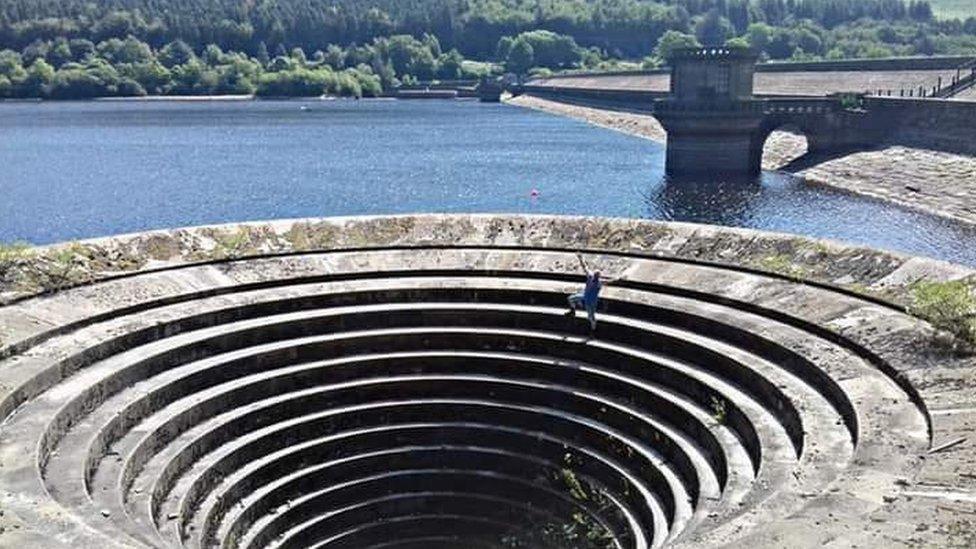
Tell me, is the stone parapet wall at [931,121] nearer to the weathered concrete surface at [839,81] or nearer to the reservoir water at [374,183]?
the reservoir water at [374,183]

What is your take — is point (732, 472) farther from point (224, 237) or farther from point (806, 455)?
point (224, 237)

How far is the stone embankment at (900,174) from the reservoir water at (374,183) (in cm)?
186

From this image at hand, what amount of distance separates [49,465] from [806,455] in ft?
33.9

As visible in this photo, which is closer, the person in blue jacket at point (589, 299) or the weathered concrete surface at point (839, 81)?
the person in blue jacket at point (589, 299)

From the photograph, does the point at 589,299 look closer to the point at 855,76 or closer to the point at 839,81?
the point at 839,81

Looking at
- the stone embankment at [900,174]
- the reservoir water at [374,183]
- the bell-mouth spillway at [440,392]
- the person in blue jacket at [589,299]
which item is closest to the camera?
the bell-mouth spillway at [440,392]

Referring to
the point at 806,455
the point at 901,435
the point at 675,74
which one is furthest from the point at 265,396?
the point at 675,74

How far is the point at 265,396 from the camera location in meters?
17.2

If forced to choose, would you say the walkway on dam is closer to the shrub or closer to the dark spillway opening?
the shrub

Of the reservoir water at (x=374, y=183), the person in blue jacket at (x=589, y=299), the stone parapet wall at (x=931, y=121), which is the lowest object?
the reservoir water at (x=374, y=183)

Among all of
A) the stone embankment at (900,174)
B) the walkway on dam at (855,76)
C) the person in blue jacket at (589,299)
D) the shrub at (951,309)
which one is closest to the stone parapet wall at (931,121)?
the stone embankment at (900,174)

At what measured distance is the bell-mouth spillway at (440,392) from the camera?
1355 centimetres

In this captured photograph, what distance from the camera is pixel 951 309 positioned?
48.5 feet

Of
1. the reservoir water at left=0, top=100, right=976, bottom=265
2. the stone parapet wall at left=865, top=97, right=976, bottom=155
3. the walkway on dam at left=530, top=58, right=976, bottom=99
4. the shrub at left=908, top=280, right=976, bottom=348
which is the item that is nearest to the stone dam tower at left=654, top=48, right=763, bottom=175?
the reservoir water at left=0, top=100, right=976, bottom=265
